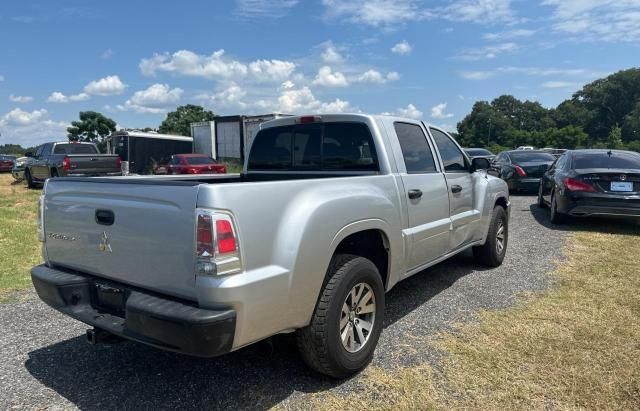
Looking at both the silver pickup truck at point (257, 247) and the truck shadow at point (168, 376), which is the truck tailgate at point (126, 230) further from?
the truck shadow at point (168, 376)

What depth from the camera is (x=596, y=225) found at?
9008mm

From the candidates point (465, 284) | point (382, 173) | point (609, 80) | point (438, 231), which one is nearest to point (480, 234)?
point (465, 284)

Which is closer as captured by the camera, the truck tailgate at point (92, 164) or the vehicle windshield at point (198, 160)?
the truck tailgate at point (92, 164)

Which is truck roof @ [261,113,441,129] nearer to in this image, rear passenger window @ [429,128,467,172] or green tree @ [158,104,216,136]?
rear passenger window @ [429,128,467,172]

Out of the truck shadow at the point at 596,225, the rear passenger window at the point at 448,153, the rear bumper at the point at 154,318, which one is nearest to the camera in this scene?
the rear bumper at the point at 154,318

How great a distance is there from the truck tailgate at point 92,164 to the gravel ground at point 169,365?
11951mm

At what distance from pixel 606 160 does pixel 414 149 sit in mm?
6310

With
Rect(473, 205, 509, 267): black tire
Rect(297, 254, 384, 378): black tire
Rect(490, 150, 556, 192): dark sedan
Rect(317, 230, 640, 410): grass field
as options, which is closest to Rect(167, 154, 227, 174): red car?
Rect(490, 150, 556, 192): dark sedan

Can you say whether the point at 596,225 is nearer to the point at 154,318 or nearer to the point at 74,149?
the point at 154,318

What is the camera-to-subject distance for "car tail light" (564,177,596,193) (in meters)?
8.10

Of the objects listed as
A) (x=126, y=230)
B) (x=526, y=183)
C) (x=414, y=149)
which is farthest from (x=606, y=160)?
(x=126, y=230)

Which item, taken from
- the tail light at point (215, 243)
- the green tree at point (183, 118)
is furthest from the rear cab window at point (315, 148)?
the green tree at point (183, 118)

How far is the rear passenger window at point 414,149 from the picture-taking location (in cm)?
416

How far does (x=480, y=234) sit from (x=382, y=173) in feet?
7.80
